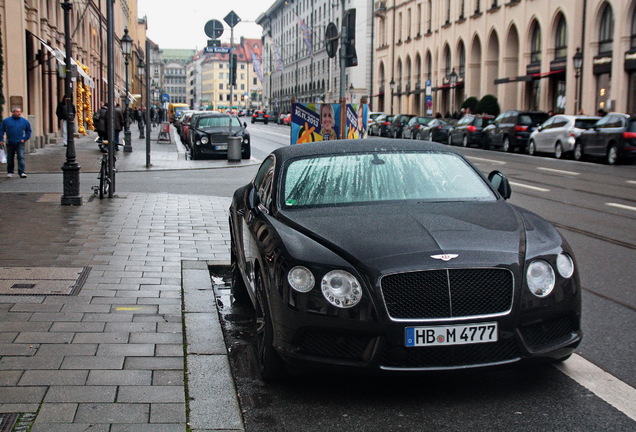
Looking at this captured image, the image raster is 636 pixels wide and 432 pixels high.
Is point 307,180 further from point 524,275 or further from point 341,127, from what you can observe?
point 341,127

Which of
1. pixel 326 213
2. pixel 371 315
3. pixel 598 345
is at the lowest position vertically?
pixel 598 345

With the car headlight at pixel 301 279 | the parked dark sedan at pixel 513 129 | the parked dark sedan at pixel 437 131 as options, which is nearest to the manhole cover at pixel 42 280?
the car headlight at pixel 301 279

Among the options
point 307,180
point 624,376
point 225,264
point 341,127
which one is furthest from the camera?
point 341,127

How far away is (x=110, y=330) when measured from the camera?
18.7ft

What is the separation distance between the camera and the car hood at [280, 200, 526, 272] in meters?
4.48

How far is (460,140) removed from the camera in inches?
1555

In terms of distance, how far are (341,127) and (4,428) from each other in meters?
14.5

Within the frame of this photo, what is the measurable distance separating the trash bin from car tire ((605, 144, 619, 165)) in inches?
455

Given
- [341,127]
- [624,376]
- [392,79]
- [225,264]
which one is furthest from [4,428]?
[392,79]

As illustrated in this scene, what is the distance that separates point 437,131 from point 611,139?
16.7 metres

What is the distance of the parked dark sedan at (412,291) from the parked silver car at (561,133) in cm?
2475

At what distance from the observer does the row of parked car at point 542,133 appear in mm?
25953

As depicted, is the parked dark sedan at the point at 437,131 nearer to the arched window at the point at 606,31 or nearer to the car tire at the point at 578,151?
the arched window at the point at 606,31

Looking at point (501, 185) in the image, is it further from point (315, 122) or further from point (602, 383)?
point (315, 122)
